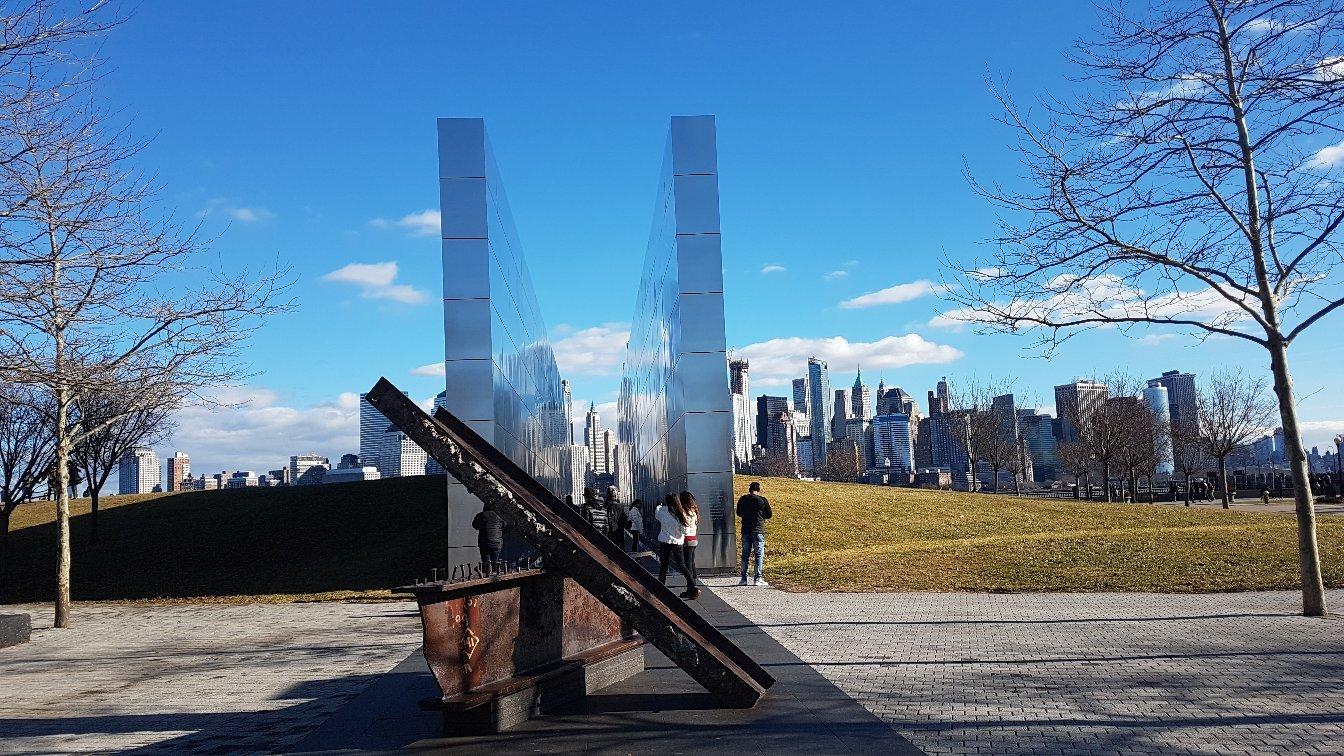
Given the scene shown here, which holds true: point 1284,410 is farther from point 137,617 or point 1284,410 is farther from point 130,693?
point 137,617

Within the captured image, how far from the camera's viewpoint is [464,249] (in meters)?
19.6

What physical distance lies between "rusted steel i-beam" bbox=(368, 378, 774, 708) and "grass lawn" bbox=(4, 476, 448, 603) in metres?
14.8

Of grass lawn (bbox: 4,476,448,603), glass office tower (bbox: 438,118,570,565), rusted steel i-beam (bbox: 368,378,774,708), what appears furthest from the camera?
grass lawn (bbox: 4,476,448,603)

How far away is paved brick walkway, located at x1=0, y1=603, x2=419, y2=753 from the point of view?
24.4ft

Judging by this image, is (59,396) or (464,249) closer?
(59,396)

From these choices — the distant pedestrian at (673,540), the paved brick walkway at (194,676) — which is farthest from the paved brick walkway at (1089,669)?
the paved brick walkway at (194,676)

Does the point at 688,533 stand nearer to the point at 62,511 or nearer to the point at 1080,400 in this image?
the point at 62,511

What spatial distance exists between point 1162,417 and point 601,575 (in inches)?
3178

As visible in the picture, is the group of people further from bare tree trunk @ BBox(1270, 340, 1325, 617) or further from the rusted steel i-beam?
bare tree trunk @ BBox(1270, 340, 1325, 617)

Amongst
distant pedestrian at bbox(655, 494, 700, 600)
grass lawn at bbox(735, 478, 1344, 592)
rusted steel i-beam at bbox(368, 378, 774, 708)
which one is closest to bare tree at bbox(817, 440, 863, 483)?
grass lawn at bbox(735, 478, 1344, 592)

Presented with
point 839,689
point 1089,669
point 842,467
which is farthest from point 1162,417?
point 839,689

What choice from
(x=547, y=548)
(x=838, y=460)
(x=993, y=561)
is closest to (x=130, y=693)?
(x=547, y=548)

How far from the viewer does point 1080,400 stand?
61.7 metres

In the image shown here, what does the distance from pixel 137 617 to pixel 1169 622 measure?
17993mm
